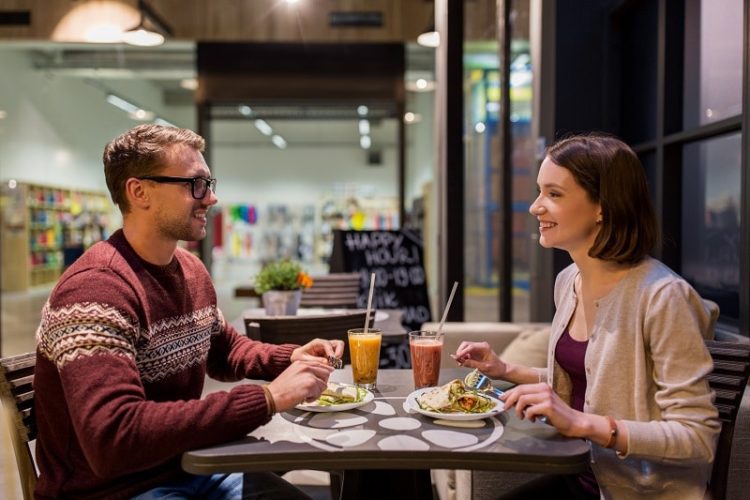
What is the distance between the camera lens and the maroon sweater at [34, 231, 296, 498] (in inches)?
52.0

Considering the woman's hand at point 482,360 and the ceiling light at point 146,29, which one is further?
the ceiling light at point 146,29

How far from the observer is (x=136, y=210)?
1683 millimetres

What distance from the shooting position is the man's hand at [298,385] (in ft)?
4.84

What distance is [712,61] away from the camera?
3.20m

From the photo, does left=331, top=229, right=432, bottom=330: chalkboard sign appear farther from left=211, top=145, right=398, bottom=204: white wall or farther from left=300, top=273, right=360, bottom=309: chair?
left=211, top=145, right=398, bottom=204: white wall

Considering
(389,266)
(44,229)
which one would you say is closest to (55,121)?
(44,229)

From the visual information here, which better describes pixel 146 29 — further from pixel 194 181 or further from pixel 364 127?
pixel 194 181

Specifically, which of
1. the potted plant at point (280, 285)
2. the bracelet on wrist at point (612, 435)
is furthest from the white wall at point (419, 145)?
the bracelet on wrist at point (612, 435)

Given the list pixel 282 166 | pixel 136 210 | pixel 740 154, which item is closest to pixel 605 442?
pixel 136 210

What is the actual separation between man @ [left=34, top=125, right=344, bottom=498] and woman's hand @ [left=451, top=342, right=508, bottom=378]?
369 millimetres

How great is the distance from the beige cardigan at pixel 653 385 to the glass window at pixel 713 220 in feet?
5.42

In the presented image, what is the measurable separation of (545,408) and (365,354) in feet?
1.92

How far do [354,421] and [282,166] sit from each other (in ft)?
46.8

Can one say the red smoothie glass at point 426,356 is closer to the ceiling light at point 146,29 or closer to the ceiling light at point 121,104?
the ceiling light at point 146,29
